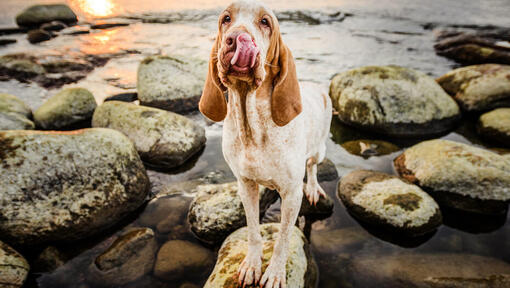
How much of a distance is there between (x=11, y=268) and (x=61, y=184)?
1085 mm

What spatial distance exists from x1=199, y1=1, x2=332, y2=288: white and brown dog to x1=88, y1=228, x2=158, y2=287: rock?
1561 millimetres

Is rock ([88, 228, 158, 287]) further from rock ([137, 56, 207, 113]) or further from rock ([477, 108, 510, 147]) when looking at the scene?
rock ([477, 108, 510, 147])

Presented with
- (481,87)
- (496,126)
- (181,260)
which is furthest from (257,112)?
(481,87)

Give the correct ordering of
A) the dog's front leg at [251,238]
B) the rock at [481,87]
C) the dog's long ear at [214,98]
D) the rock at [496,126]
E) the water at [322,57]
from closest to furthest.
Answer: the dog's long ear at [214,98], the dog's front leg at [251,238], the water at [322,57], the rock at [496,126], the rock at [481,87]

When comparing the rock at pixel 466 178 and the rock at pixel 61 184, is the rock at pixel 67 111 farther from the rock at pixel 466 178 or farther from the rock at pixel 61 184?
the rock at pixel 466 178

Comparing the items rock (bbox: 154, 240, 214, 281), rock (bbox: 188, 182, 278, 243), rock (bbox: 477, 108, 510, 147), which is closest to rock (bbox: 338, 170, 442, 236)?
rock (bbox: 188, 182, 278, 243)

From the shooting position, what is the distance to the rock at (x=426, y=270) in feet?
10.9

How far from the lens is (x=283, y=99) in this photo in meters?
2.15

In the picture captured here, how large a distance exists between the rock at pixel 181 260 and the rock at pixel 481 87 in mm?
7935

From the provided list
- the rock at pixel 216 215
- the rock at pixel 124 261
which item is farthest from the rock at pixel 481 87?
the rock at pixel 124 261

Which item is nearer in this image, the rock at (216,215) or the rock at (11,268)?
the rock at (11,268)

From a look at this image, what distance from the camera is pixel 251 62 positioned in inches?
66.7

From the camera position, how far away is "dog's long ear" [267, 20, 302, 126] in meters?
2.13

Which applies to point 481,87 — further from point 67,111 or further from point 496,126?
point 67,111
